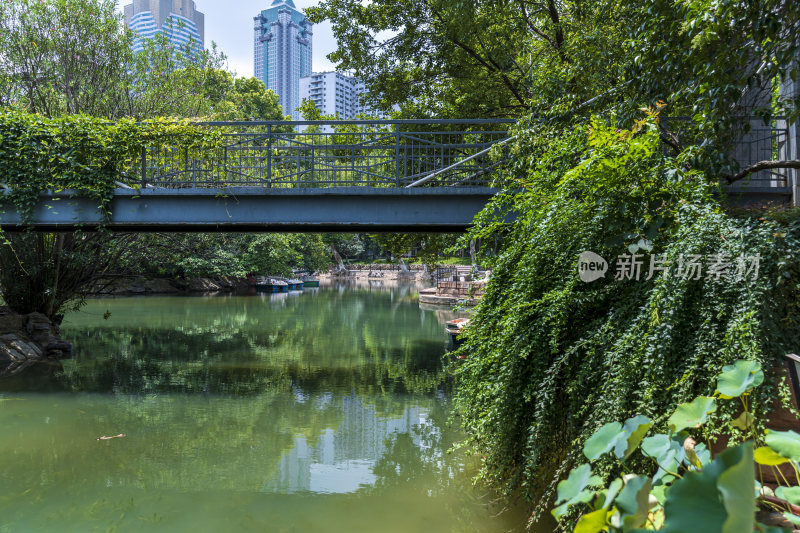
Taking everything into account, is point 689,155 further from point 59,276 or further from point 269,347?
Answer: point 59,276

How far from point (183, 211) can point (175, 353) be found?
539 cm

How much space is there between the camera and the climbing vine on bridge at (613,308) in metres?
3.36

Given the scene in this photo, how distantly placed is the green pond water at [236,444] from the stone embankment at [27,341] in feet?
1.73

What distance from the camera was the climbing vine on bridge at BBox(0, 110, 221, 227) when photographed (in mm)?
8523

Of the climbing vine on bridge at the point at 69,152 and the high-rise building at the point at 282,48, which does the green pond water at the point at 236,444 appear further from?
the high-rise building at the point at 282,48

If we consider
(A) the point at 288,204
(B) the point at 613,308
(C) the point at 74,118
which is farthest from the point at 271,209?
(B) the point at 613,308

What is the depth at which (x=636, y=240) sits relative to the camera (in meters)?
4.07

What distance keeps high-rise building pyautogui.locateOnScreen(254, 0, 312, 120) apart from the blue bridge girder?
116638 mm

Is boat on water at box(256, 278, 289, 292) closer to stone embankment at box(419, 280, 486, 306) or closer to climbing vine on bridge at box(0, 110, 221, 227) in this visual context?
stone embankment at box(419, 280, 486, 306)

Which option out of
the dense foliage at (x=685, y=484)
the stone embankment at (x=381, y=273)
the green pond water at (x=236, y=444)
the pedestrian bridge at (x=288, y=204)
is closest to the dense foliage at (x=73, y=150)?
the pedestrian bridge at (x=288, y=204)

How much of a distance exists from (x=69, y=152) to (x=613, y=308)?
829 cm

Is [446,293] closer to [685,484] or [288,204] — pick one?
[288,204]

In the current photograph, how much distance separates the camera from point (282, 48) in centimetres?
12044

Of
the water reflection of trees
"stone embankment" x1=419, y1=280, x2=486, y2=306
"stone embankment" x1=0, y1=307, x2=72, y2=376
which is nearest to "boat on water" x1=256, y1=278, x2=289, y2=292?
"stone embankment" x1=419, y1=280, x2=486, y2=306
